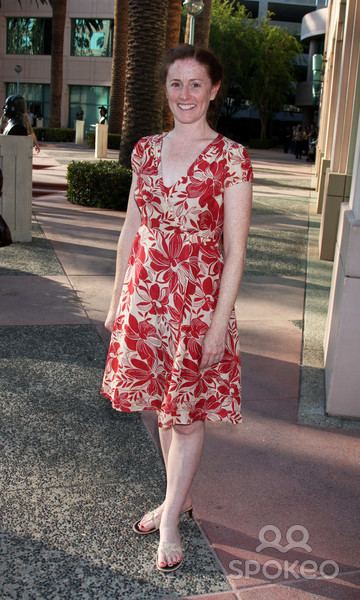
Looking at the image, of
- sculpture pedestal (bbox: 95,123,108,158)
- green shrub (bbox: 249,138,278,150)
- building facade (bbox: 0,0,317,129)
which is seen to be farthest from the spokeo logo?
building facade (bbox: 0,0,317,129)

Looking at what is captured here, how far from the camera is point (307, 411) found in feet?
15.7

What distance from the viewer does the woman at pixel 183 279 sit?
2.89m

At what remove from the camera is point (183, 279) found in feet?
9.68

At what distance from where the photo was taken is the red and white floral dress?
2891 millimetres

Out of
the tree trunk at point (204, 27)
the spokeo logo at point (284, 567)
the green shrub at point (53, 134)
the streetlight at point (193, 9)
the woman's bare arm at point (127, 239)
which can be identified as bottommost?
the spokeo logo at point (284, 567)

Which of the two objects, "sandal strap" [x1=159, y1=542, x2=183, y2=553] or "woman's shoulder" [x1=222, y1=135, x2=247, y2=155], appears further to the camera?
"sandal strap" [x1=159, y1=542, x2=183, y2=553]

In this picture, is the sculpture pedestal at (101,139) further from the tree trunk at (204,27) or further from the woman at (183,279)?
the woman at (183,279)

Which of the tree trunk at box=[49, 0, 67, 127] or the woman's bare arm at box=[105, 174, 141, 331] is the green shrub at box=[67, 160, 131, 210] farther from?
the tree trunk at box=[49, 0, 67, 127]

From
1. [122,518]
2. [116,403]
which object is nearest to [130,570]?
[122,518]

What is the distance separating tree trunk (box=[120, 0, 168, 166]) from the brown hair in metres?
10.3

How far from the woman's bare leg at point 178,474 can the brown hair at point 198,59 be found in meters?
1.32

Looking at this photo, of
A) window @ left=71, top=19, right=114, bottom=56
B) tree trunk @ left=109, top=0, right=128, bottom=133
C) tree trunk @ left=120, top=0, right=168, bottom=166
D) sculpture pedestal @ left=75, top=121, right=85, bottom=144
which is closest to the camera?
tree trunk @ left=120, top=0, right=168, bottom=166

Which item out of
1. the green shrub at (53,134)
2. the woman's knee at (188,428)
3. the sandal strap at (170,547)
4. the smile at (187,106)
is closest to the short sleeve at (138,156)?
the smile at (187,106)

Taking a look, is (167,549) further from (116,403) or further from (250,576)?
Answer: (116,403)
